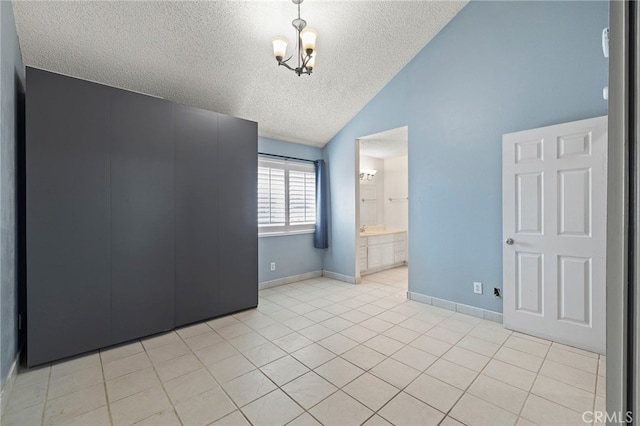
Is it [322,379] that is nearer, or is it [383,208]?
[322,379]

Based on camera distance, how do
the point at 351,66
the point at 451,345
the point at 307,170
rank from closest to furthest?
the point at 451,345, the point at 351,66, the point at 307,170

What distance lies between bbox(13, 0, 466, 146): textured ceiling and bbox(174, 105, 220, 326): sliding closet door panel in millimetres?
578

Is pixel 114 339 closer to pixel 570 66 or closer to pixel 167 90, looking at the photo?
pixel 167 90

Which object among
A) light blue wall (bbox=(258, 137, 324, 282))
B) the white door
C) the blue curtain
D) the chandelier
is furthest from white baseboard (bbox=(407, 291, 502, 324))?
the chandelier

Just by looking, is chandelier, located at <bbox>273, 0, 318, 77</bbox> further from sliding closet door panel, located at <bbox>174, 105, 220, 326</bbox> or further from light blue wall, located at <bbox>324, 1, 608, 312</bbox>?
light blue wall, located at <bbox>324, 1, 608, 312</bbox>

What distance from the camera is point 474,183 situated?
3357mm

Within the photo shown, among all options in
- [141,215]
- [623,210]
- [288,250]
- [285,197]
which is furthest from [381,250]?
[623,210]

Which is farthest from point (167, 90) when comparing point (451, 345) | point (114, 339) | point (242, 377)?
point (451, 345)

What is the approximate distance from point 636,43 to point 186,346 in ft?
10.8

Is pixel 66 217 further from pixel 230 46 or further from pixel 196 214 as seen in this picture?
pixel 230 46

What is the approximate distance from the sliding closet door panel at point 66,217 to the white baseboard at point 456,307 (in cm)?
359

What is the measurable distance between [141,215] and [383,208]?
18.0ft

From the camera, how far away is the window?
182 inches

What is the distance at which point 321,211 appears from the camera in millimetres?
5148
